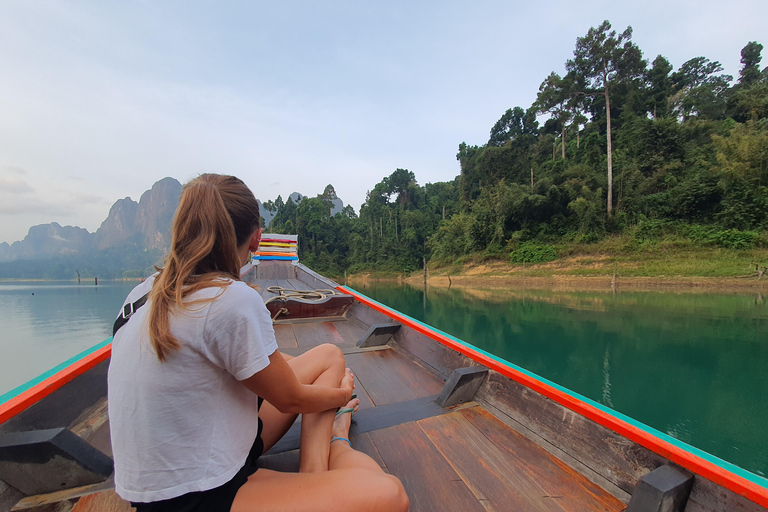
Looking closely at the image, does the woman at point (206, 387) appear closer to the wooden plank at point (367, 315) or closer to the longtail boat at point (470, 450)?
the longtail boat at point (470, 450)

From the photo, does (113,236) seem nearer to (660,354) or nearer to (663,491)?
(660,354)

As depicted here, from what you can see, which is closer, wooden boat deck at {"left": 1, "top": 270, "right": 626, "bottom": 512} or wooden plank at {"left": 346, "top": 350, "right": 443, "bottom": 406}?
wooden boat deck at {"left": 1, "top": 270, "right": 626, "bottom": 512}

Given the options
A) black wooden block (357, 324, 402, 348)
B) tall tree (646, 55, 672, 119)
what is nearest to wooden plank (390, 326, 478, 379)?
black wooden block (357, 324, 402, 348)

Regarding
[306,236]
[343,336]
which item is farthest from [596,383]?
[306,236]

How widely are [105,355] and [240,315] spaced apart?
1320mm

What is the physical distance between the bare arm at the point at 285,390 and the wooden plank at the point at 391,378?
32.2 inches

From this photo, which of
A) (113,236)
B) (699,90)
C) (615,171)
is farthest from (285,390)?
(113,236)

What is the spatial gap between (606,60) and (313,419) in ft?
84.9

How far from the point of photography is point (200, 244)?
2.57ft

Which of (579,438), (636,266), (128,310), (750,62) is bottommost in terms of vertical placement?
(636,266)

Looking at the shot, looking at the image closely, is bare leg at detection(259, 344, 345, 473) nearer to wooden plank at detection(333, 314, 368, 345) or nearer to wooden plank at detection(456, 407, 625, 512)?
wooden plank at detection(456, 407, 625, 512)

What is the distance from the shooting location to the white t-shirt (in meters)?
0.67

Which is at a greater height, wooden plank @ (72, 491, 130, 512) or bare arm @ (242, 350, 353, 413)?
bare arm @ (242, 350, 353, 413)

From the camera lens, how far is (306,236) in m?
40.8
